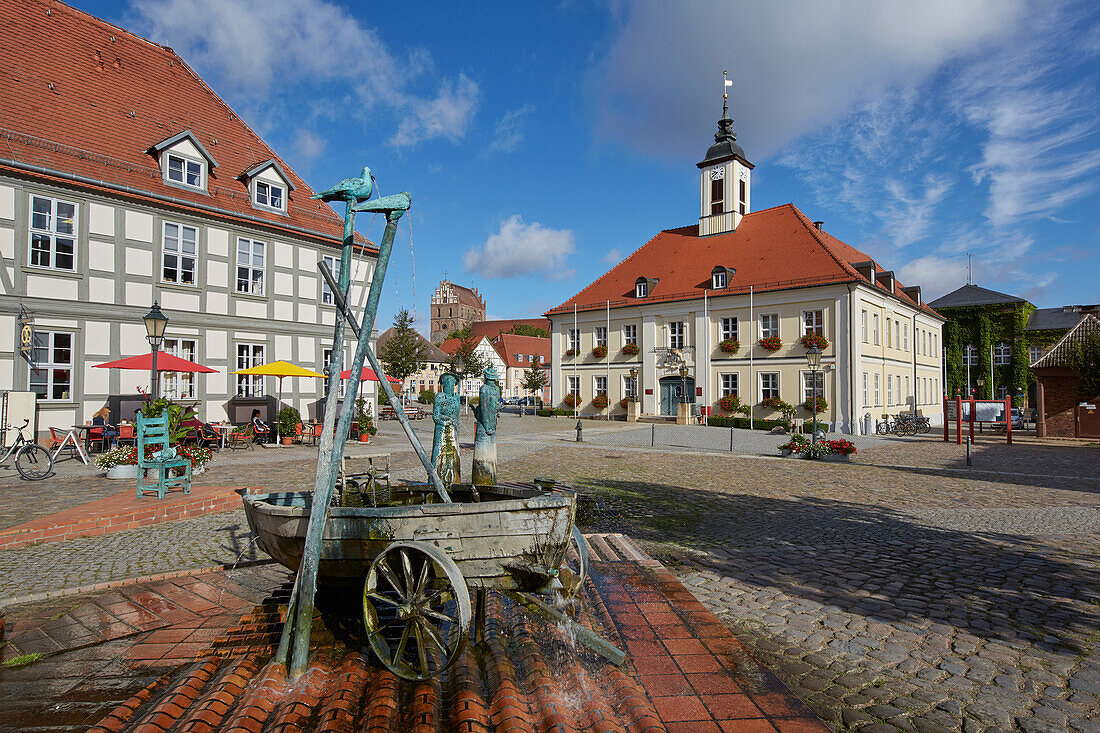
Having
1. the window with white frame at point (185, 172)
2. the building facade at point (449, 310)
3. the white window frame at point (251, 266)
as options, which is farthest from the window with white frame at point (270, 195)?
the building facade at point (449, 310)

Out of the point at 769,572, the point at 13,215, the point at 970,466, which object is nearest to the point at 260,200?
the point at 13,215

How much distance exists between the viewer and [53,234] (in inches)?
619

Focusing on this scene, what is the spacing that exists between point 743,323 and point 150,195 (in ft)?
84.1

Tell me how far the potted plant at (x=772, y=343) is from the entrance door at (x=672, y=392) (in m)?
4.42

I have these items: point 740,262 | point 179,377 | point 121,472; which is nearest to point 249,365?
point 179,377

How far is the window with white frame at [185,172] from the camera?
18406mm

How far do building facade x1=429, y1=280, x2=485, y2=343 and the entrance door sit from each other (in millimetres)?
90064

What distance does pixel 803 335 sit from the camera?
1150 inches

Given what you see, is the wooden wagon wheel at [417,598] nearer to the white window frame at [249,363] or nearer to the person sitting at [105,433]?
the person sitting at [105,433]

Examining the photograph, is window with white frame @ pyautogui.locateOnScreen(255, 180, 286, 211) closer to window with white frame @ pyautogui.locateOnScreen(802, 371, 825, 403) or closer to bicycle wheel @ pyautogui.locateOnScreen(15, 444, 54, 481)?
bicycle wheel @ pyautogui.locateOnScreen(15, 444, 54, 481)

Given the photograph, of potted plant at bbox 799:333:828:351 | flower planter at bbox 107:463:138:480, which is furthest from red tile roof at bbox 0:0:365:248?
potted plant at bbox 799:333:828:351

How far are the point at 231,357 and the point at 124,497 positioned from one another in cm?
1239

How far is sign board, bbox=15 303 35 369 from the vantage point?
14852mm

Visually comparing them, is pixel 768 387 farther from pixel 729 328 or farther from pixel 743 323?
pixel 729 328
